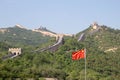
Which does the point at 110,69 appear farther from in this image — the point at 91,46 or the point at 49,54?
the point at 91,46

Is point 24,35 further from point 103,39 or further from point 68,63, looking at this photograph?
point 68,63

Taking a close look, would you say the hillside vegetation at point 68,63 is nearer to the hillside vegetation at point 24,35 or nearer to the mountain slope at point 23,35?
the hillside vegetation at point 24,35

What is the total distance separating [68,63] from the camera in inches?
3334

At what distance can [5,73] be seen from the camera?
59031mm

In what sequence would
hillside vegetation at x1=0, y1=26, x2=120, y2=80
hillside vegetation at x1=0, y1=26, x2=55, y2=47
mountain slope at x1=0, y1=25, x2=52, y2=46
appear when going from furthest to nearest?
mountain slope at x1=0, y1=25, x2=52, y2=46 → hillside vegetation at x1=0, y1=26, x2=55, y2=47 → hillside vegetation at x1=0, y1=26, x2=120, y2=80

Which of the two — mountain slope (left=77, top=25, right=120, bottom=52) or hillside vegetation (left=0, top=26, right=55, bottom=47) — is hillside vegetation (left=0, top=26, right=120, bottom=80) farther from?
hillside vegetation (left=0, top=26, right=55, bottom=47)

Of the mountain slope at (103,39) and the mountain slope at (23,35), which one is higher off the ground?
the mountain slope at (23,35)

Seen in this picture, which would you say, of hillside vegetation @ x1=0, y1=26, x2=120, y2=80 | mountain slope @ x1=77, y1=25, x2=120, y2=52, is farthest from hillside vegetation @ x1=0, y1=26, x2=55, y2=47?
hillside vegetation @ x1=0, y1=26, x2=120, y2=80

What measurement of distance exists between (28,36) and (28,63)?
3719 inches

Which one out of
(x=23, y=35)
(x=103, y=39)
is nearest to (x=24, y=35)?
(x=23, y=35)

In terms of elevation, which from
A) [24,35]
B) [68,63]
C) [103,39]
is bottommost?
[68,63]

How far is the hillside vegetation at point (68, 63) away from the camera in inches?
2606

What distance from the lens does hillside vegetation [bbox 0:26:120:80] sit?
217 feet

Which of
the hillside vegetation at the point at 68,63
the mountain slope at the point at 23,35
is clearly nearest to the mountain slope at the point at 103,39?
the hillside vegetation at the point at 68,63
